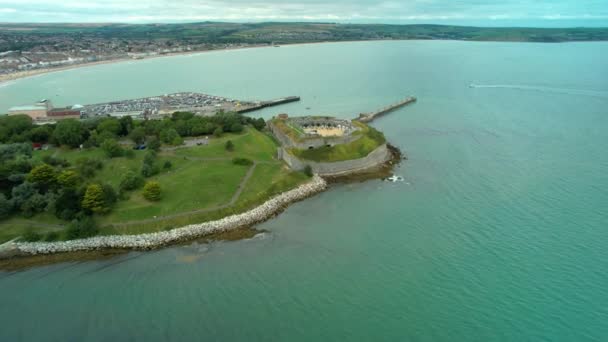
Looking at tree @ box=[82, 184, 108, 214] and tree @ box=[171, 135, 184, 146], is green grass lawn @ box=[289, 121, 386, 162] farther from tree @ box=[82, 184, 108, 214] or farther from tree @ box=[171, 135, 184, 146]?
tree @ box=[82, 184, 108, 214]

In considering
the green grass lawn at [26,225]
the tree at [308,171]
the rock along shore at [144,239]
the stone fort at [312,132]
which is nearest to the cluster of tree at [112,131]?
the stone fort at [312,132]

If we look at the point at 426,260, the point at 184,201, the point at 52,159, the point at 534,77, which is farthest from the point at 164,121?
the point at 534,77

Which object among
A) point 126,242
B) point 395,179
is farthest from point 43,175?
point 395,179

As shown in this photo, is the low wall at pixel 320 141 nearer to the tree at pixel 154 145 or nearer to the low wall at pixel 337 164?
the low wall at pixel 337 164

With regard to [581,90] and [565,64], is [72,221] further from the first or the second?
[565,64]

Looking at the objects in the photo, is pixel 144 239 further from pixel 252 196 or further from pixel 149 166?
pixel 149 166

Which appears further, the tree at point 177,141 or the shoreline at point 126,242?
the tree at point 177,141
